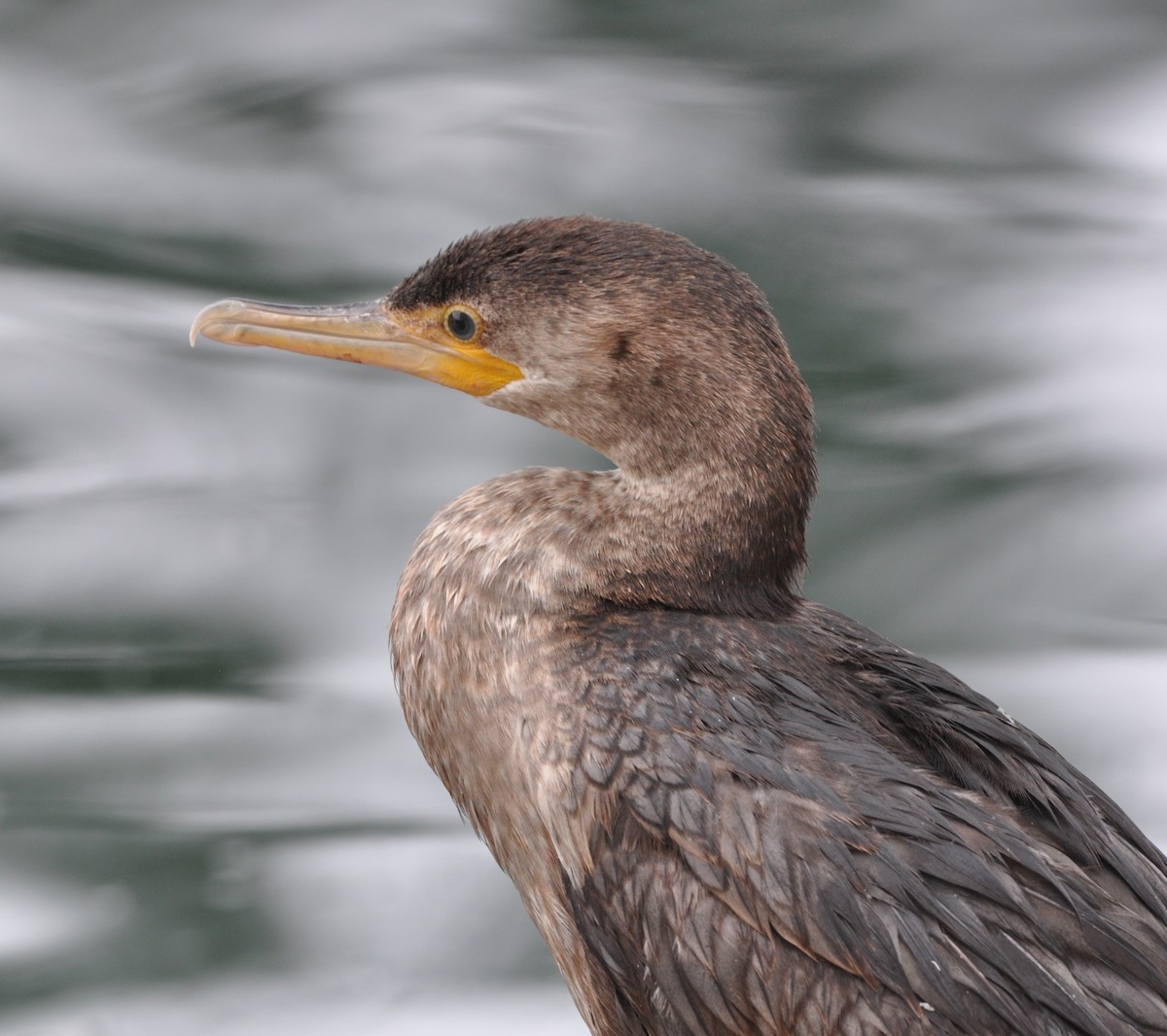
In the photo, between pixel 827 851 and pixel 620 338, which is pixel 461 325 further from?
pixel 827 851

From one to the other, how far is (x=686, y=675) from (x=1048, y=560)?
2317 mm

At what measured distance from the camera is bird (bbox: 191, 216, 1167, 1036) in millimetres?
2096

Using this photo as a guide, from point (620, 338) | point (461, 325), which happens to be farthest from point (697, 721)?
point (461, 325)

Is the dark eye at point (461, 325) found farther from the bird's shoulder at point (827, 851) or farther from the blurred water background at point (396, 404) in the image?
the blurred water background at point (396, 404)

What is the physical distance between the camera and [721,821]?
2158mm

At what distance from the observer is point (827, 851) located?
2129 millimetres

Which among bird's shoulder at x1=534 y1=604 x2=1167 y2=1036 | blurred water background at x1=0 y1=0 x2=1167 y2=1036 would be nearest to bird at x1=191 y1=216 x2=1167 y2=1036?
bird's shoulder at x1=534 y1=604 x2=1167 y2=1036

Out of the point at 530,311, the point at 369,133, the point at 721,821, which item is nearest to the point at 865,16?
the point at 369,133

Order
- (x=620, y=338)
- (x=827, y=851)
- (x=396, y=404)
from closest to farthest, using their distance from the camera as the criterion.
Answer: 1. (x=827, y=851)
2. (x=620, y=338)
3. (x=396, y=404)

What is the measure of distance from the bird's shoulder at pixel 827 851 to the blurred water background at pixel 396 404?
1177mm

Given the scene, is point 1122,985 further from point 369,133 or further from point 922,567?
point 369,133

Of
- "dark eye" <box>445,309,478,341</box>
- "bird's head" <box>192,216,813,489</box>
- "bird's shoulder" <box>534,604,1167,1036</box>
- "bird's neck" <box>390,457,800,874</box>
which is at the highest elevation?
"dark eye" <box>445,309,478,341</box>

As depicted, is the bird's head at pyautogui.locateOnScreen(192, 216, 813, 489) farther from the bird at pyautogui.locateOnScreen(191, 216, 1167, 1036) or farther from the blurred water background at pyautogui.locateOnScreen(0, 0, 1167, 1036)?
the blurred water background at pyautogui.locateOnScreen(0, 0, 1167, 1036)

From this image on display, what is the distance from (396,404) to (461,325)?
88.7 inches
